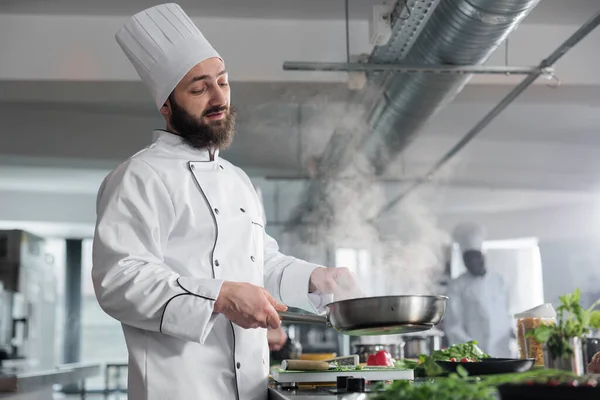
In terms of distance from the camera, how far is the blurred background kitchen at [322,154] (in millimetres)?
4484

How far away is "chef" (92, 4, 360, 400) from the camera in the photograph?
1.65 m

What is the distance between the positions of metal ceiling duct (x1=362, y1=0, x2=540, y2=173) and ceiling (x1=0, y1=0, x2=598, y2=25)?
48 cm

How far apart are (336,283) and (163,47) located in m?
0.82

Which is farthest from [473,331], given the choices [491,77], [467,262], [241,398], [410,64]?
[241,398]

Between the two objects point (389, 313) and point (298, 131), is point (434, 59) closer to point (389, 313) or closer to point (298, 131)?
point (298, 131)

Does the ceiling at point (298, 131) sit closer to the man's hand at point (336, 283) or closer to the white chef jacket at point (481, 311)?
the white chef jacket at point (481, 311)

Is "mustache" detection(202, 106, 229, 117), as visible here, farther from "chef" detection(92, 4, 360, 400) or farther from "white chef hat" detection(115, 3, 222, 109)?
"white chef hat" detection(115, 3, 222, 109)

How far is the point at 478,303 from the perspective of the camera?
5.00m

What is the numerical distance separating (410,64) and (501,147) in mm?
1396

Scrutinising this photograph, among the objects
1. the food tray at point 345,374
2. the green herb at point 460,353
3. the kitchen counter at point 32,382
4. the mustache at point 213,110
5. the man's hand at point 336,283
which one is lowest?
the kitchen counter at point 32,382

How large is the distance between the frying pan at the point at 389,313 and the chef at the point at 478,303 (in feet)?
10.8

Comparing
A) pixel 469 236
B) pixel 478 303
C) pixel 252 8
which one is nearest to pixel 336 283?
pixel 252 8

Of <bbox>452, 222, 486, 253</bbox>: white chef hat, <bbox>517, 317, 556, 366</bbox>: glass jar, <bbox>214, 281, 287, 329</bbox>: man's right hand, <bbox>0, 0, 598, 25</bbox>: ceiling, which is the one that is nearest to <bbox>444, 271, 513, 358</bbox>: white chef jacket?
<bbox>452, 222, 486, 253</bbox>: white chef hat

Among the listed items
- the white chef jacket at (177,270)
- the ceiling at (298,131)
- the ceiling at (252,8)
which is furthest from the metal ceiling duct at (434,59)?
the white chef jacket at (177,270)
